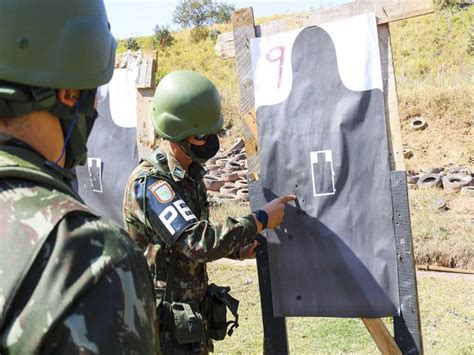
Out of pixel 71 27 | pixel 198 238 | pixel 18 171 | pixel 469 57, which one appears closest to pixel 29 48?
pixel 71 27

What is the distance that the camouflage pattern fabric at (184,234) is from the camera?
2.35 meters

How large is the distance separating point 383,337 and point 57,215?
2.00m

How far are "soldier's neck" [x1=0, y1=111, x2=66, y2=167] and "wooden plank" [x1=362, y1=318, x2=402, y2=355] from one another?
1.89 m

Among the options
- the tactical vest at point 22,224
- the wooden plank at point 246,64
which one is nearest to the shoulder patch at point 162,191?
the wooden plank at point 246,64

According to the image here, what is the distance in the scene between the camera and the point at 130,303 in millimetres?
1013

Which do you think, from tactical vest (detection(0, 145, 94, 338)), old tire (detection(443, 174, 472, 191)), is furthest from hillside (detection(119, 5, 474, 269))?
tactical vest (detection(0, 145, 94, 338))

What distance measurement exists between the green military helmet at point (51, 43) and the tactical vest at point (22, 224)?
0.16 metres

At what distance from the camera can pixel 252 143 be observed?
2.84 metres

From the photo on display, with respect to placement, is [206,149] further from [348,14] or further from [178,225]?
[348,14]

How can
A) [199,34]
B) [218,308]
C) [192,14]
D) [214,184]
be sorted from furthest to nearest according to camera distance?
[192,14] → [199,34] → [214,184] → [218,308]

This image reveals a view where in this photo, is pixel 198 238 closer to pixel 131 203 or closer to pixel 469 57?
pixel 131 203

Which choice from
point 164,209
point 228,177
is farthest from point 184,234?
point 228,177

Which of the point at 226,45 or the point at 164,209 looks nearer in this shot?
the point at 164,209

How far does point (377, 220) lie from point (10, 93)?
71.5 inches
